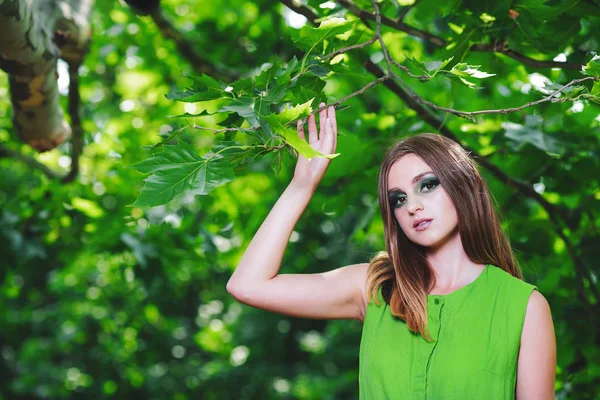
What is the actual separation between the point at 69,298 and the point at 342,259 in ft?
12.7

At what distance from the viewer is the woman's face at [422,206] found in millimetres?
1650

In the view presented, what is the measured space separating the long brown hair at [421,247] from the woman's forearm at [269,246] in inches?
10.1

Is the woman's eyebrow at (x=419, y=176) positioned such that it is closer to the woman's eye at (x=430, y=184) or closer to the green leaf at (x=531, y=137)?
the woman's eye at (x=430, y=184)

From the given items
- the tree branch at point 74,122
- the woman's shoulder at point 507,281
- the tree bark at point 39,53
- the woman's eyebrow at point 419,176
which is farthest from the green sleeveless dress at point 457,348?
the tree branch at point 74,122

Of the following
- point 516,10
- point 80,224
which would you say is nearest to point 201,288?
point 80,224

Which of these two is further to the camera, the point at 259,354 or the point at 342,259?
the point at 259,354

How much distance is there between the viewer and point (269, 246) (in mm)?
1635

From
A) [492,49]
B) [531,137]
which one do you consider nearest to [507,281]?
[492,49]

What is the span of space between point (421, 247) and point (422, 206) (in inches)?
7.0

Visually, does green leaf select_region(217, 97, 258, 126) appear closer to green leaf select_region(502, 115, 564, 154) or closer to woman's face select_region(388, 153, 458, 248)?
woman's face select_region(388, 153, 458, 248)

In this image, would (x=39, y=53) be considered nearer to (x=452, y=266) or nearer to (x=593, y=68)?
(x=452, y=266)

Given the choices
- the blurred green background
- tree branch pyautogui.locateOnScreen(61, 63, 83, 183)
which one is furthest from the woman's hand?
tree branch pyautogui.locateOnScreen(61, 63, 83, 183)

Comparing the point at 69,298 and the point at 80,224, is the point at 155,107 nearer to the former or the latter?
the point at 80,224

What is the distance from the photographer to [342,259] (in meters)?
7.21
